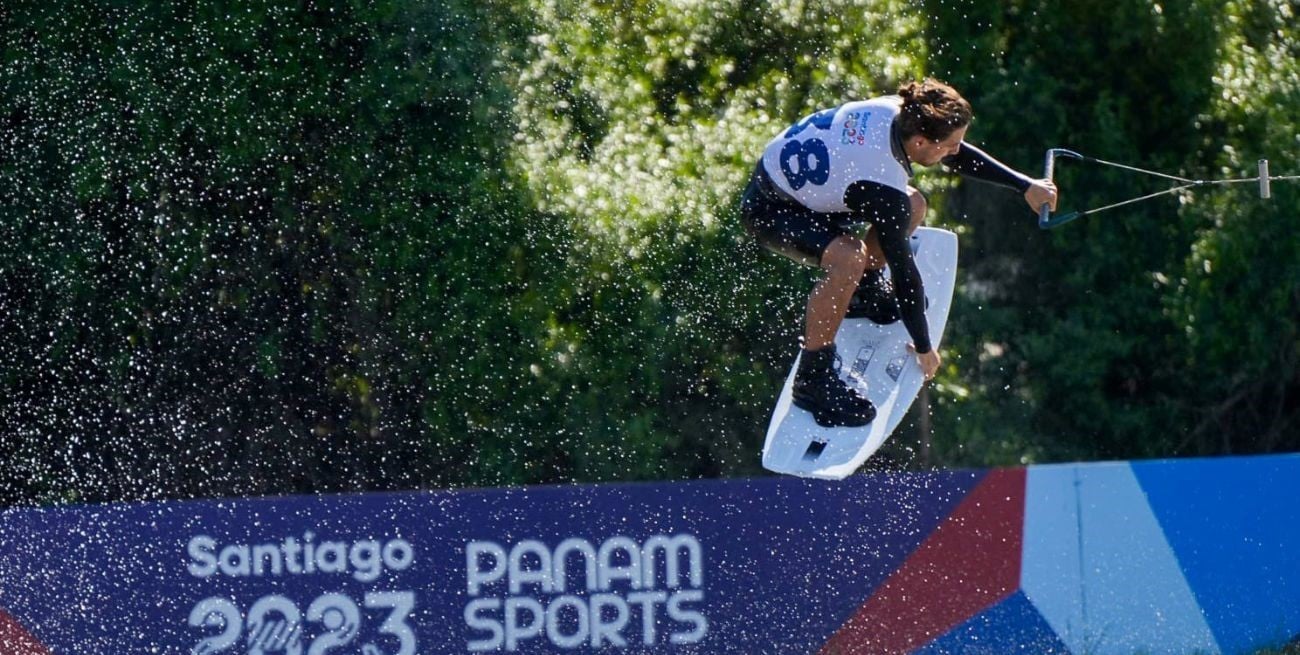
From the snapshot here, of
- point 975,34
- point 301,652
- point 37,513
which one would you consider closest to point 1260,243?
point 975,34

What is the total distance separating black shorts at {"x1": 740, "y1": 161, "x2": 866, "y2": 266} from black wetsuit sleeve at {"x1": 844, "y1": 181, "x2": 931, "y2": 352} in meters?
0.15

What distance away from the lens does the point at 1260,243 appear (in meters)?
7.30

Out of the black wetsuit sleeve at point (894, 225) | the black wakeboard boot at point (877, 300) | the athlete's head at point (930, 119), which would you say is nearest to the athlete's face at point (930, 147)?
the athlete's head at point (930, 119)

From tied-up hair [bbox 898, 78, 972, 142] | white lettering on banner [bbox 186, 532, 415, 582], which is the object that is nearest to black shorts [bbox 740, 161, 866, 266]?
tied-up hair [bbox 898, 78, 972, 142]

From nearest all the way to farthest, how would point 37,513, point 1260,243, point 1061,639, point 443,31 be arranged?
point 37,513 → point 1061,639 → point 443,31 → point 1260,243

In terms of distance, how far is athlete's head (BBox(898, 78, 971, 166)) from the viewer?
4.50 metres

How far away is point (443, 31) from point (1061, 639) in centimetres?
347

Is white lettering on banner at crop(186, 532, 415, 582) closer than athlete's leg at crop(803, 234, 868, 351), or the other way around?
white lettering on banner at crop(186, 532, 415, 582)

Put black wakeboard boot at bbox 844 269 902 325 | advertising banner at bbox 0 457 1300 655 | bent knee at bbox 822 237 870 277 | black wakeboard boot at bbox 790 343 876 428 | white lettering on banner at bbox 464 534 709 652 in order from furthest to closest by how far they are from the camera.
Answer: black wakeboard boot at bbox 844 269 902 325 < black wakeboard boot at bbox 790 343 876 428 < bent knee at bbox 822 237 870 277 < white lettering on banner at bbox 464 534 709 652 < advertising banner at bbox 0 457 1300 655

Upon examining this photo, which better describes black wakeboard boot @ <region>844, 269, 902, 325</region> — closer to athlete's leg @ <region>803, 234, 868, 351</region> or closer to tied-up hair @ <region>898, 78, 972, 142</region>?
athlete's leg @ <region>803, 234, 868, 351</region>

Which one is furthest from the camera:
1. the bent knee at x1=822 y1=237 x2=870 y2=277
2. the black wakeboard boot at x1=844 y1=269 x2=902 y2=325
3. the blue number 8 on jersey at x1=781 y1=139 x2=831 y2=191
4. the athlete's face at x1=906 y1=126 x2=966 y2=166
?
the black wakeboard boot at x1=844 y1=269 x2=902 y2=325

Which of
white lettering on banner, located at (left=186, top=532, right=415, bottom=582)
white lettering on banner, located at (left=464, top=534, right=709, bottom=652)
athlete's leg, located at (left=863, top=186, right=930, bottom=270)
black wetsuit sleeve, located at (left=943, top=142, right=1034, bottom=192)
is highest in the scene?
black wetsuit sleeve, located at (left=943, top=142, right=1034, bottom=192)

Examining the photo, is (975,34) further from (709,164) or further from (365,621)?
(365,621)

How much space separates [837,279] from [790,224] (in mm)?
227
